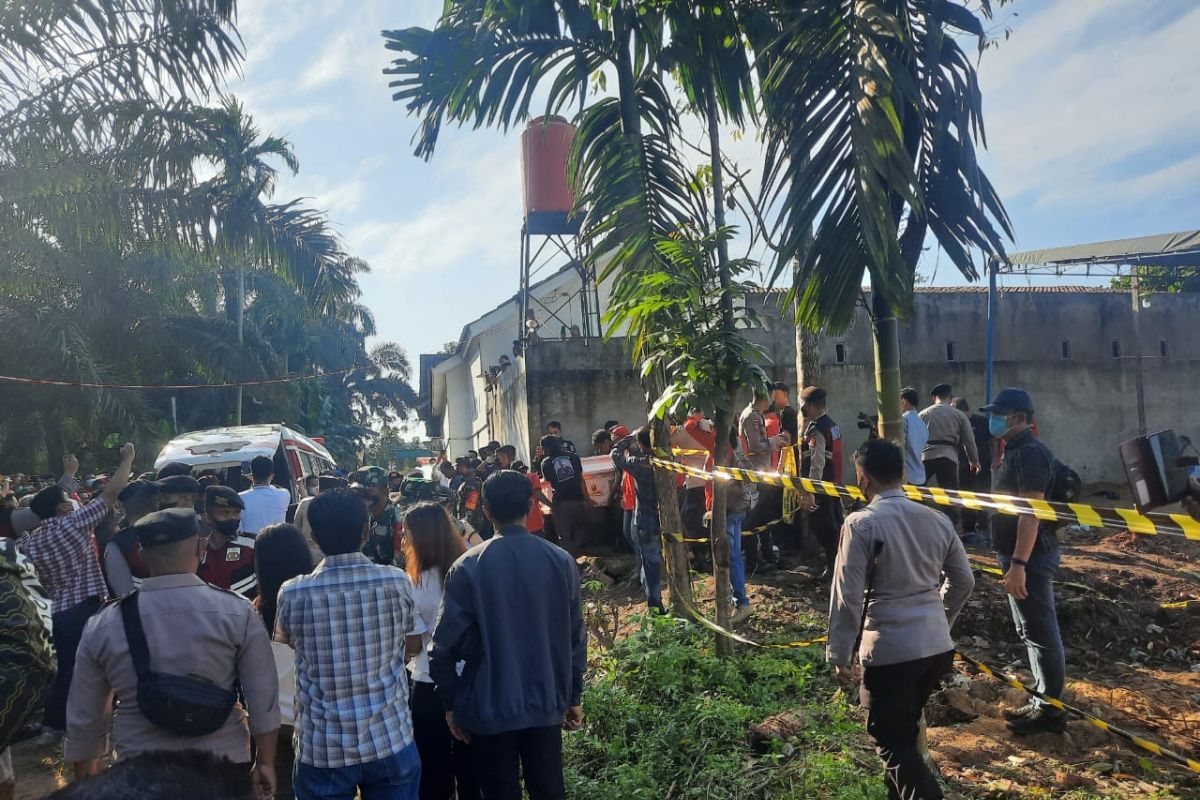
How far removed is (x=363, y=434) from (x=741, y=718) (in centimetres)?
3550

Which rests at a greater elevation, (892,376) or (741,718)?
(892,376)

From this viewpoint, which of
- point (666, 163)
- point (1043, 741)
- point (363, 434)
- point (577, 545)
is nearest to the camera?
point (1043, 741)

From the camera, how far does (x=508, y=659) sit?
3.17 metres

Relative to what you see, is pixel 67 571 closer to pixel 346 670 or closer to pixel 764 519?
pixel 346 670

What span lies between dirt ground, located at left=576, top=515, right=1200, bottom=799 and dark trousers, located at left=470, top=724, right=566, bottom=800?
6.49ft

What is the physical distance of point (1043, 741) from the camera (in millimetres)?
4422

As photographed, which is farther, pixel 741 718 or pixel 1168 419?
pixel 1168 419

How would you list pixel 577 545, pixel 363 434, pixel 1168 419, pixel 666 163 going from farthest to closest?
1. pixel 363 434
2. pixel 1168 419
3. pixel 577 545
4. pixel 666 163

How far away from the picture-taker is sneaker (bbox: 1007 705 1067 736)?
4.44 m

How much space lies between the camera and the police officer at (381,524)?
5746mm

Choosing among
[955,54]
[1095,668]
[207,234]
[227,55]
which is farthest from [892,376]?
[207,234]

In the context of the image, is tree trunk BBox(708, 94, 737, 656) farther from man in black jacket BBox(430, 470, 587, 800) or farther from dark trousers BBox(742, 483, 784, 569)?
dark trousers BBox(742, 483, 784, 569)

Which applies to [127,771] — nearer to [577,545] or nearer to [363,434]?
[577,545]

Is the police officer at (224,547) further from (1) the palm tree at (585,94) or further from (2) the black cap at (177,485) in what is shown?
(1) the palm tree at (585,94)
